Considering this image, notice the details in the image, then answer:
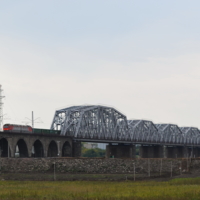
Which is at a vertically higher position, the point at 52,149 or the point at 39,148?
the point at 39,148

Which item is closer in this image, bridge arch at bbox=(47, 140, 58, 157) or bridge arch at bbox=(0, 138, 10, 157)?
bridge arch at bbox=(0, 138, 10, 157)

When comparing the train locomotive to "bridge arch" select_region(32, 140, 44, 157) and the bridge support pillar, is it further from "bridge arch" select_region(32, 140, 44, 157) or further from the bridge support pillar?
the bridge support pillar

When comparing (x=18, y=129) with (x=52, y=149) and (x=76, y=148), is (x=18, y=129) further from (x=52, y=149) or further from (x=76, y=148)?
(x=76, y=148)

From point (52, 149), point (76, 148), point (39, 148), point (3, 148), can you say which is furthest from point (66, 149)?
point (3, 148)

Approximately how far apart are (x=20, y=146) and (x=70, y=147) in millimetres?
28163

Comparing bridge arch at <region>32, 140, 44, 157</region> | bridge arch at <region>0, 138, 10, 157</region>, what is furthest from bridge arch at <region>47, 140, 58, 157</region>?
bridge arch at <region>0, 138, 10, 157</region>

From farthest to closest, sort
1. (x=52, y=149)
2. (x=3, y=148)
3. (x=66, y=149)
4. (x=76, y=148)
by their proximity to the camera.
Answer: (x=76, y=148)
(x=66, y=149)
(x=52, y=149)
(x=3, y=148)

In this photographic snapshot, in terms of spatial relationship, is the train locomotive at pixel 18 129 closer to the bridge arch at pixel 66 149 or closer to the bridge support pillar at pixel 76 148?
the bridge arch at pixel 66 149

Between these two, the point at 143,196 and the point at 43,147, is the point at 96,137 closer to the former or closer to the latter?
the point at 43,147

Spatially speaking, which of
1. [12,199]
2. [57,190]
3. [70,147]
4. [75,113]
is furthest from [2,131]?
[12,199]

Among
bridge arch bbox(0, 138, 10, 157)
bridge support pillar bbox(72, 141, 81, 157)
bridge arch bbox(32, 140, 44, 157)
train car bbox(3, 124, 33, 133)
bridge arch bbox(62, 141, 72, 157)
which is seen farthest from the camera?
bridge support pillar bbox(72, 141, 81, 157)

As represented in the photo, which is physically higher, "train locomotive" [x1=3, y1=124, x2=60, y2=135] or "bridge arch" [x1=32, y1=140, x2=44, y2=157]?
"train locomotive" [x1=3, y1=124, x2=60, y2=135]

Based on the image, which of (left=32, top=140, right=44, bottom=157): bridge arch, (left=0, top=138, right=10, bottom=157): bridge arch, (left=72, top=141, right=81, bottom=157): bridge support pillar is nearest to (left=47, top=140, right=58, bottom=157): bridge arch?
(left=72, top=141, right=81, bottom=157): bridge support pillar

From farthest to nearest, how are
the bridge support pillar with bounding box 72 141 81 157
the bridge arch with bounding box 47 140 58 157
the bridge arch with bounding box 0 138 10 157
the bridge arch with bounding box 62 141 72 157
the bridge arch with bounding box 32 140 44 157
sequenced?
1. the bridge support pillar with bounding box 72 141 81 157
2. the bridge arch with bounding box 62 141 72 157
3. the bridge arch with bounding box 47 140 58 157
4. the bridge arch with bounding box 32 140 44 157
5. the bridge arch with bounding box 0 138 10 157
